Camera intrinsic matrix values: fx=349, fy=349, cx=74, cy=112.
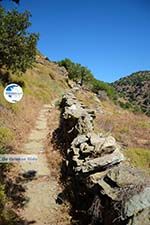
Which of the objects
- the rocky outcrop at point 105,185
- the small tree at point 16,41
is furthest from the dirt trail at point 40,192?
the small tree at point 16,41

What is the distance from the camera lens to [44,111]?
97.6 ft

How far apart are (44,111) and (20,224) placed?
68.7 feet

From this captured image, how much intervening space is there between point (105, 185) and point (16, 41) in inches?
840

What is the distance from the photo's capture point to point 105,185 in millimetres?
8008

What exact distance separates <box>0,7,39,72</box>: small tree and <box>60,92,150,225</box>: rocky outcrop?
16504 mm

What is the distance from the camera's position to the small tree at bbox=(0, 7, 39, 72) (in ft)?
87.8

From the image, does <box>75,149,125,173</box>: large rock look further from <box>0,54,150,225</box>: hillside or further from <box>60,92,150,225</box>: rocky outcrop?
<box>0,54,150,225</box>: hillside

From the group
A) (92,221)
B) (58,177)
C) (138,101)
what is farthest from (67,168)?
(138,101)

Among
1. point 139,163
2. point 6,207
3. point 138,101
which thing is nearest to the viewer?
point 6,207

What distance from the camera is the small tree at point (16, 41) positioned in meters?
26.8

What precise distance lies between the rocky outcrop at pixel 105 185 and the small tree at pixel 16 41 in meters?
16.5

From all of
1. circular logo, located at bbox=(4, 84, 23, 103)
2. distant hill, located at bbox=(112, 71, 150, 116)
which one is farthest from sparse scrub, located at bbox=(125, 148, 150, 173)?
distant hill, located at bbox=(112, 71, 150, 116)

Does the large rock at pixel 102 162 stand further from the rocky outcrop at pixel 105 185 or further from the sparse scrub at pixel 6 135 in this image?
the sparse scrub at pixel 6 135

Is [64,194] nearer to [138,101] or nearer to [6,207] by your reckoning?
[6,207]
